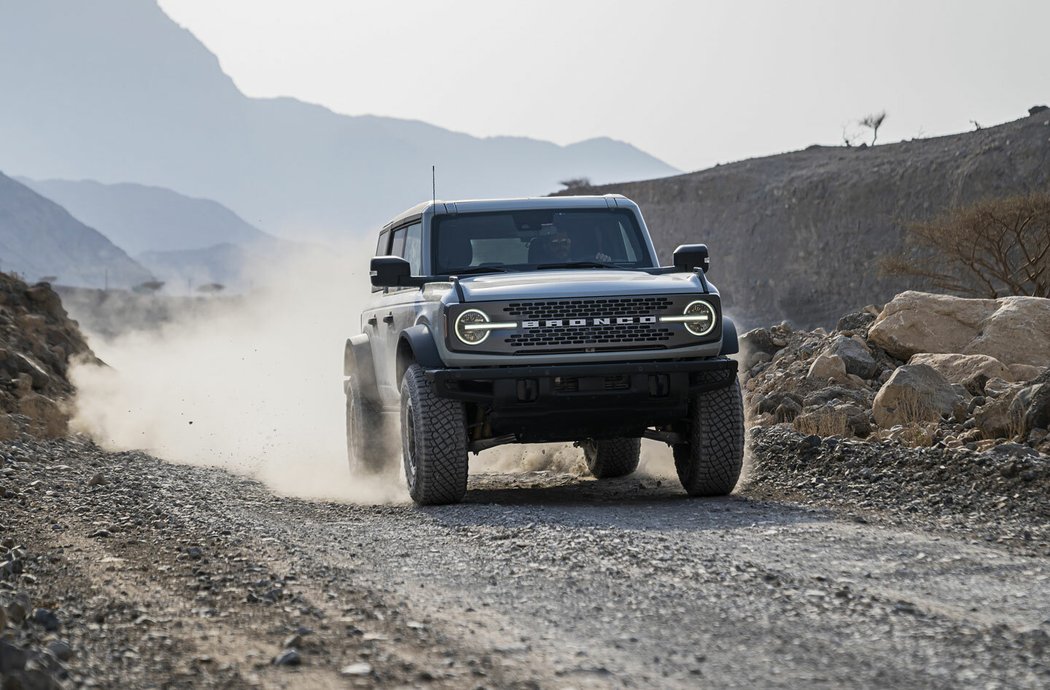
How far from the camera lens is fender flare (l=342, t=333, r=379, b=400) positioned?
11.0 m

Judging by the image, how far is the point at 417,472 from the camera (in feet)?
28.4

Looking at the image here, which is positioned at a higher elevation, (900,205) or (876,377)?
(900,205)

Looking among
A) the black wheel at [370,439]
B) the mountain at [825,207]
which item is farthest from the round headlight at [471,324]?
the mountain at [825,207]

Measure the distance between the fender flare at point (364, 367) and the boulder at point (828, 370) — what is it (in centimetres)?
495

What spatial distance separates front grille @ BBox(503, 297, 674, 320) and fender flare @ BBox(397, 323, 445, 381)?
0.61 metres

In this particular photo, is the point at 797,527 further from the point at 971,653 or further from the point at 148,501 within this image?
the point at 148,501

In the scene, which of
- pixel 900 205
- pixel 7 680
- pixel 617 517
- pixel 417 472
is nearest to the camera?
pixel 7 680

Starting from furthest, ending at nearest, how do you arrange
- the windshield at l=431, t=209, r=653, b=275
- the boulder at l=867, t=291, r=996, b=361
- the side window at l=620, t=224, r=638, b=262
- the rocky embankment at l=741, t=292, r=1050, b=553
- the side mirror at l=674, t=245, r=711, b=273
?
the boulder at l=867, t=291, r=996, b=361, the side window at l=620, t=224, r=638, b=262, the windshield at l=431, t=209, r=653, b=275, the side mirror at l=674, t=245, r=711, b=273, the rocky embankment at l=741, t=292, r=1050, b=553

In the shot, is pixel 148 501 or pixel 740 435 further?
pixel 148 501

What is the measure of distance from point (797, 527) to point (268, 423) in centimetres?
1151

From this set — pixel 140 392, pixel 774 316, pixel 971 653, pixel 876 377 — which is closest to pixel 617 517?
pixel 971 653

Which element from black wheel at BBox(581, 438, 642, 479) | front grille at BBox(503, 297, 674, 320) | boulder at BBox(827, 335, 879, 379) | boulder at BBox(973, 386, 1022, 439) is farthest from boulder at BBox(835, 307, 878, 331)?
front grille at BBox(503, 297, 674, 320)

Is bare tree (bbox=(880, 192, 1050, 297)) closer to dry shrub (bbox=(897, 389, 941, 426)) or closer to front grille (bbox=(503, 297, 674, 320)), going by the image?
dry shrub (bbox=(897, 389, 941, 426))

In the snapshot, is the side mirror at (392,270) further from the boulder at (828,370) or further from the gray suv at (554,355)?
the boulder at (828,370)
